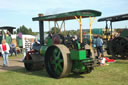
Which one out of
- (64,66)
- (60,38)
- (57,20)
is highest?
(57,20)

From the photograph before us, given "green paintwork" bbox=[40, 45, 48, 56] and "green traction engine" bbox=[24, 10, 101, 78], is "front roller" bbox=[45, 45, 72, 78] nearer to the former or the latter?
"green traction engine" bbox=[24, 10, 101, 78]

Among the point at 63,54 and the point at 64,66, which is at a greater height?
the point at 63,54

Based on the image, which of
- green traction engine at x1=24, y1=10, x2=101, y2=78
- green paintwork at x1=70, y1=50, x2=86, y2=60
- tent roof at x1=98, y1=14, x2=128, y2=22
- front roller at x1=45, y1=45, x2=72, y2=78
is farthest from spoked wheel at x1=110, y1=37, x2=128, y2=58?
front roller at x1=45, y1=45, x2=72, y2=78

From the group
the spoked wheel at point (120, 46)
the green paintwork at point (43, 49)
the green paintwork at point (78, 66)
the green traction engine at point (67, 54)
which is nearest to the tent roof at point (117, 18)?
the spoked wheel at point (120, 46)

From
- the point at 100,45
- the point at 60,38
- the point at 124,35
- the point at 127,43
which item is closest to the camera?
the point at 60,38

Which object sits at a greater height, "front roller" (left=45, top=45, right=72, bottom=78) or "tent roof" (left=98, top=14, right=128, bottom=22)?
"tent roof" (left=98, top=14, right=128, bottom=22)

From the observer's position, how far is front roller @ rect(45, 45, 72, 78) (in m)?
5.52

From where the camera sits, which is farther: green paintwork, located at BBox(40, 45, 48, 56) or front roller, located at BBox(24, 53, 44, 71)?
front roller, located at BBox(24, 53, 44, 71)

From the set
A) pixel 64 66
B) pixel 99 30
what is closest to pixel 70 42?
pixel 64 66

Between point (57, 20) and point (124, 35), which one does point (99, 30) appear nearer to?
point (124, 35)

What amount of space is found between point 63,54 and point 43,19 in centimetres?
187

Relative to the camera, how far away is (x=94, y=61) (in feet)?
19.2

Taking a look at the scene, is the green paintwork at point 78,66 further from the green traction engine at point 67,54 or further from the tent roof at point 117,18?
the tent roof at point 117,18

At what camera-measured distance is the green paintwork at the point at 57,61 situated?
5.81 metres
